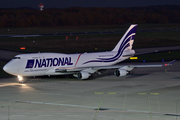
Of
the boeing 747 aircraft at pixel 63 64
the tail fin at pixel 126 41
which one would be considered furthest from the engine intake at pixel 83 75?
the tail fin at pixel 126 41

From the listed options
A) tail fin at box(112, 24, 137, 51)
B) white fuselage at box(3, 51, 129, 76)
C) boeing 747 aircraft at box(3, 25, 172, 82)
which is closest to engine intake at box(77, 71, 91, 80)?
boeing 747 aircraft at box(3, 25, 172, 82)

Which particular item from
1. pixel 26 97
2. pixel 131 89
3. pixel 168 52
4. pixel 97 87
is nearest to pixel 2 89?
pixel 26 97

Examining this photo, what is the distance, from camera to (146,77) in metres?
50.3

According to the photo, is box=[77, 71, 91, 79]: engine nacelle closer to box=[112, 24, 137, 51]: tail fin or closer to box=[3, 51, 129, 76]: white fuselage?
box=[3, 51, 129, 76]: white fuselage

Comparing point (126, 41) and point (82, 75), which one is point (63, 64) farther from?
point (126, 41)

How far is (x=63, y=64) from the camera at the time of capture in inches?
1885

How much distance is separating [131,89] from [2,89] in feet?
61.7

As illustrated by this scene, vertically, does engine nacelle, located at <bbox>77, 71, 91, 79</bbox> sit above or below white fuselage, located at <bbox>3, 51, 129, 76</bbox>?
below

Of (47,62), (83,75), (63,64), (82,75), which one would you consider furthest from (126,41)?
(47,62)

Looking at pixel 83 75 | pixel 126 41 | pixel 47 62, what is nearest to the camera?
pixel 47 62

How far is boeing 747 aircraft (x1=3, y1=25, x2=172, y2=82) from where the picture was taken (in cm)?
4456

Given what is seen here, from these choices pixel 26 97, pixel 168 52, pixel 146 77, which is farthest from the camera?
pixel 168 52

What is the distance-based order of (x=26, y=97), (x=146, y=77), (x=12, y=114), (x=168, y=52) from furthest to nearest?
(x=168, y=52) < (x=146, y=77) < (x=26, y=97) < (x=12, y=114)

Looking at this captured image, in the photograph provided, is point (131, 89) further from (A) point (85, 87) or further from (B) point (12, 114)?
(B) point (12, 114)
